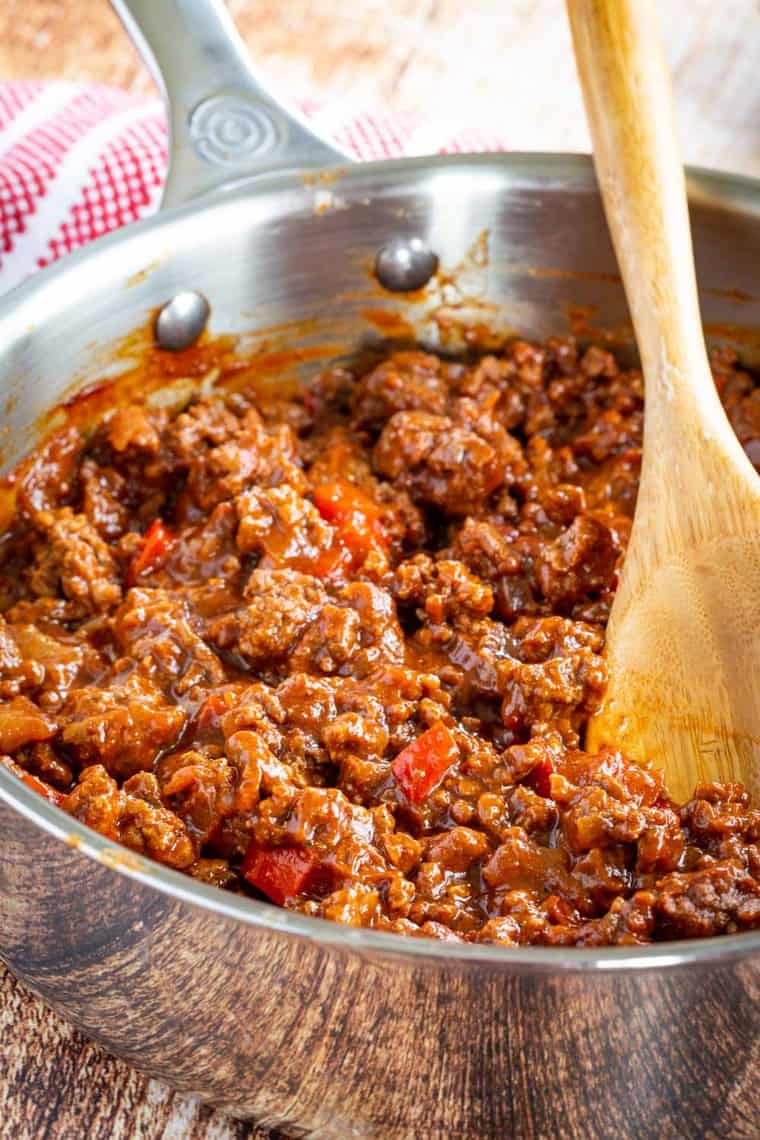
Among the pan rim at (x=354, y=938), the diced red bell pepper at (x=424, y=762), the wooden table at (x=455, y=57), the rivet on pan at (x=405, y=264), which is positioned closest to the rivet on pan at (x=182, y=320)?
the rivet on pan at (x=405, y=264)

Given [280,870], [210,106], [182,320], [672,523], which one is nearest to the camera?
[280,870]

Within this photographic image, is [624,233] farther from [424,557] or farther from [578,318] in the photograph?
[424,557]

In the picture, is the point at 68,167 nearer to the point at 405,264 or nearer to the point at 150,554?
the point at 405,264

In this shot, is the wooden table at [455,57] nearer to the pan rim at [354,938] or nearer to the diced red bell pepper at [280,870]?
the diced red bell pepper at [280,870]

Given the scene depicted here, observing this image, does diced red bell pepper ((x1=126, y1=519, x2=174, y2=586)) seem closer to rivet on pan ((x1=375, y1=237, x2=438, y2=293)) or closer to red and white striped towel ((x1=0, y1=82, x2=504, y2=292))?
rivet on pan ((x1=375, y1=237, x2=438, y2=293))

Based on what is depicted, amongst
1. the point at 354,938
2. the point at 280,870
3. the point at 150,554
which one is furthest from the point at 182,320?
the point at 354,938

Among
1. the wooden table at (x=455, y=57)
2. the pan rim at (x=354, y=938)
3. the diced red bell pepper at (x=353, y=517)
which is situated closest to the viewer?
the pan rim at (x=354, y=938)

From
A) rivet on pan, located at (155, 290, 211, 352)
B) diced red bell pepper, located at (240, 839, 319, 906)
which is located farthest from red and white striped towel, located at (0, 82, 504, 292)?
diced red bell pepper, located at (240, 839, 319, 906)
